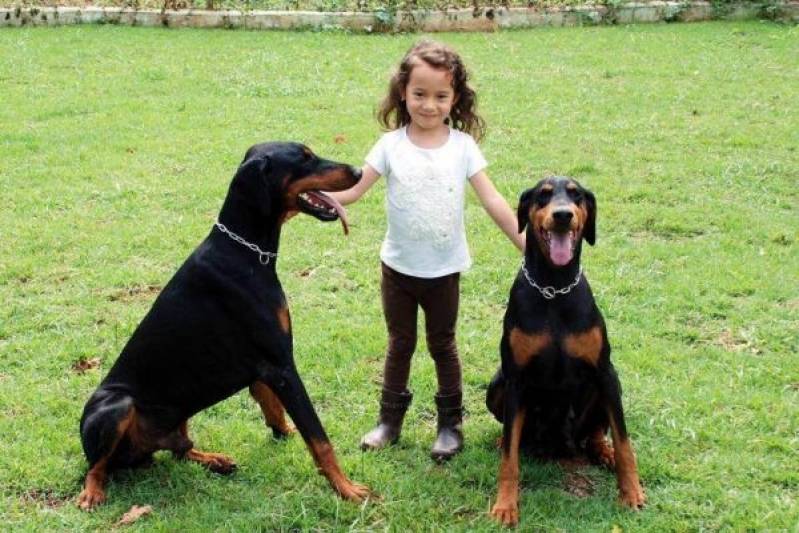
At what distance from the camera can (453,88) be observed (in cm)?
408

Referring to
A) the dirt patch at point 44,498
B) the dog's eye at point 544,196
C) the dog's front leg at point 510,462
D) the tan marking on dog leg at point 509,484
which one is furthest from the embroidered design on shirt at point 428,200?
the dirt patch at point 44,498

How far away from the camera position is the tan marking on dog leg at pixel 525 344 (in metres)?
3.71

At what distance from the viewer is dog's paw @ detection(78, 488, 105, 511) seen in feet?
12.6

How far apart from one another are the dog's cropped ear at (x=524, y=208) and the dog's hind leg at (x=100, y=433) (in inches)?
71.4

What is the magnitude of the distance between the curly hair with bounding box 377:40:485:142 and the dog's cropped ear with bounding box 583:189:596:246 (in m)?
0.75

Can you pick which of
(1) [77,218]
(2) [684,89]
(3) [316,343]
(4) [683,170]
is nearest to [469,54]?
(2) [684,89]

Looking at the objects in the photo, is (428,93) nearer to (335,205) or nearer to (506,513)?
(335,205)

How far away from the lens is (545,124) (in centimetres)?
991

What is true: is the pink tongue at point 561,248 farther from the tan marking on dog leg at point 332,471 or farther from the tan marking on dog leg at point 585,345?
the tan marking on dog leg at point 332,471

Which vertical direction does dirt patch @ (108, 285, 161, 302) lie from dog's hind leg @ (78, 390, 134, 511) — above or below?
below

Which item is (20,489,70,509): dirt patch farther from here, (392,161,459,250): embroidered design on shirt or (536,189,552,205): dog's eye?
(536,189,552,205): dog's eye

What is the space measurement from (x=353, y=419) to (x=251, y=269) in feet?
3.70

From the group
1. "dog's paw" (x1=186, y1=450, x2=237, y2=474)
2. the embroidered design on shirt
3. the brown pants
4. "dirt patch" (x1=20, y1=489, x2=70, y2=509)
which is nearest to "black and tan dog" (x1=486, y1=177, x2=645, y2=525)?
the embroidered design on shirt

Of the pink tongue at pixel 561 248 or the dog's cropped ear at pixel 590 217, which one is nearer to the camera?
the pink tongue at pixel 561 248
